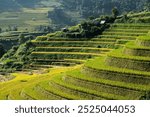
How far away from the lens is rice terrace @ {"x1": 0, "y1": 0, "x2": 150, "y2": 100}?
42.8 metres

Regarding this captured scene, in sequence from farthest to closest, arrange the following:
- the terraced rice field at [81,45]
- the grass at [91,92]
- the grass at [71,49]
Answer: the grass at [71,49] → the terraced rice field at [81,45] → the grass at [91,92]

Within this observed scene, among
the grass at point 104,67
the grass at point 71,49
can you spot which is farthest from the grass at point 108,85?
the grass at point 71,49

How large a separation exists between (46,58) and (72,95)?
48097 millimetres

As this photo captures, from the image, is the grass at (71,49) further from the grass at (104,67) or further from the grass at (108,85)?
the grass at (108,85)

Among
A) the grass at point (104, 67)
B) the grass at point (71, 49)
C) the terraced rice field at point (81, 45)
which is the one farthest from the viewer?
the grass at point (71, 49)

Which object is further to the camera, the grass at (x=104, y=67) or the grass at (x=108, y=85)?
the grass at (x=104, y=67)

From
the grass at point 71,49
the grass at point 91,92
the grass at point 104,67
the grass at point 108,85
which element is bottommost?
the grass at point 71,49

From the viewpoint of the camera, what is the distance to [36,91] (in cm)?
5072

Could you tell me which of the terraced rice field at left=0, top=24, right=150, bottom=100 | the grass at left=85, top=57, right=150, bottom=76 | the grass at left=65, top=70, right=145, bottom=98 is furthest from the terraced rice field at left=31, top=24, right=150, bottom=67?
the grass at left=65, top=70, right=145, bottom=98

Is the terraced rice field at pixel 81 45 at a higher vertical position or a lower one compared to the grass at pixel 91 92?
lower

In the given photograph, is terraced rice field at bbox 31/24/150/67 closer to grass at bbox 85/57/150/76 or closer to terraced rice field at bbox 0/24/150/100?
terraced rice field at bbox 0/24/150/100

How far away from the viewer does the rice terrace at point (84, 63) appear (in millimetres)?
42812

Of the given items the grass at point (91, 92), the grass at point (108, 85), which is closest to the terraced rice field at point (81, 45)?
the grass at point (108, 85)

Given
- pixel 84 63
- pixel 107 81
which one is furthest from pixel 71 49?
pixel 107 81
